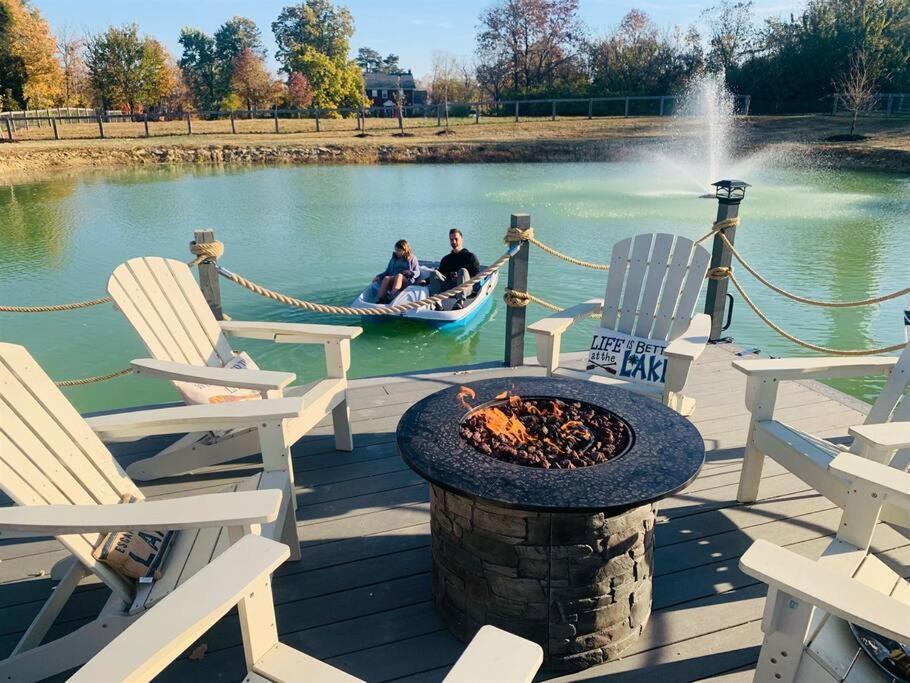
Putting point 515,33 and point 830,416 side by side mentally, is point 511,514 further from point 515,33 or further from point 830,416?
point 515,33

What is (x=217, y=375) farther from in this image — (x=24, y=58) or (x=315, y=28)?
(x=315, y=28)

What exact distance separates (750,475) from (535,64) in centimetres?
4460

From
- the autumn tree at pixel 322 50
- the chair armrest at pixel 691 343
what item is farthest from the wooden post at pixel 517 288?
the autumn tree at pixel 322 50

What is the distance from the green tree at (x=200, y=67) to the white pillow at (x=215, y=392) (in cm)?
4594

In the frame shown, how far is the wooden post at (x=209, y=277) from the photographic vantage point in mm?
3764

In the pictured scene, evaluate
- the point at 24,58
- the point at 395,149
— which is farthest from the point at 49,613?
the point at 24,58

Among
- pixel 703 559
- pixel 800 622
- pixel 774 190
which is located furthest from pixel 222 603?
pixel 774 190

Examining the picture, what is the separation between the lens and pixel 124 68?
109 feet

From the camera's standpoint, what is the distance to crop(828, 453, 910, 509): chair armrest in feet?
5.59

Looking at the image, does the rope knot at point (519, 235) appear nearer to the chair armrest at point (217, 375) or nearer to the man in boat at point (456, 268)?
the chair armrest at point (217, 375)

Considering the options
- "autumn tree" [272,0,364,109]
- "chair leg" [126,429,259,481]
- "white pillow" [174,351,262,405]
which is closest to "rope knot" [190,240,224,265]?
"white pillow" [174,351,262,405]

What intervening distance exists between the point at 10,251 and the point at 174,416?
11.9 metres

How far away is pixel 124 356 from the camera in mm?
7059

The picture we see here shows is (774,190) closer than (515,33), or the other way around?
(774,190)
